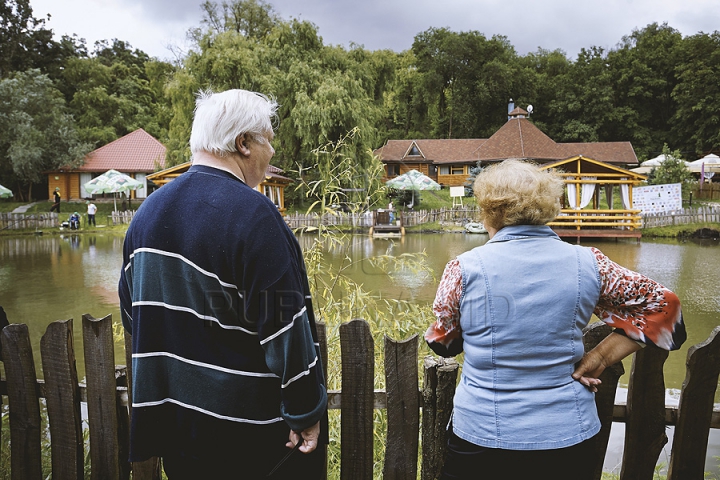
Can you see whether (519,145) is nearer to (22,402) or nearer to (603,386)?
(603,386)

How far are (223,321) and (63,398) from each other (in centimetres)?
122

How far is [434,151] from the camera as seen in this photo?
39969mm

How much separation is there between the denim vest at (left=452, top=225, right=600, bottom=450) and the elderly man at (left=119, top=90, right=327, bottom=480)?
0.49 meters

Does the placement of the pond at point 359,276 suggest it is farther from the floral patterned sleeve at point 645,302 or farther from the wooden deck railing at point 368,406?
the floral patterned sleeve at point 645,302

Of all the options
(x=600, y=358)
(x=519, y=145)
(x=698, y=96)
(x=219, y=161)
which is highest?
(x=698, y=96)

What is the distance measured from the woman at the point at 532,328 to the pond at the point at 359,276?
2343mm

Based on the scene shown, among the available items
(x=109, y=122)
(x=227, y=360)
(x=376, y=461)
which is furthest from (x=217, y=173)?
(x=109, y=122)

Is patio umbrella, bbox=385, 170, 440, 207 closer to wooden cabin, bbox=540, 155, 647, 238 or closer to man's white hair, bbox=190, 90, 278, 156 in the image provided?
wooden cabin, bbox=540, 155, 647, 238

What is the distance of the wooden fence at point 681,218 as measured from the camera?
2275 centimetres

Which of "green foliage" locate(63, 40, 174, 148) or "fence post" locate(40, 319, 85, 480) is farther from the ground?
"green foliage" locate(63, 40, 174, 148)

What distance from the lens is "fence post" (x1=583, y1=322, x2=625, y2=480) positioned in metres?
1.92

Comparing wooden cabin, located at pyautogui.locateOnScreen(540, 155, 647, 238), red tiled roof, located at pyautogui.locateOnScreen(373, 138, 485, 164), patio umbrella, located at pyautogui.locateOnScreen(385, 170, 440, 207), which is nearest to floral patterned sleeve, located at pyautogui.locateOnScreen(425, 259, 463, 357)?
wooden cabin, located at pyautogui.locateOnScreen(540, 155, 647, 238)

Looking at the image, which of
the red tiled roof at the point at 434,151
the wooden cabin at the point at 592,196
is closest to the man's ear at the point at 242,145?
the wooden cabin at the point at 592,196

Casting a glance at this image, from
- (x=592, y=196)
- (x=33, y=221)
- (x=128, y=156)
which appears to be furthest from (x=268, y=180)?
(x=592, y=196)
